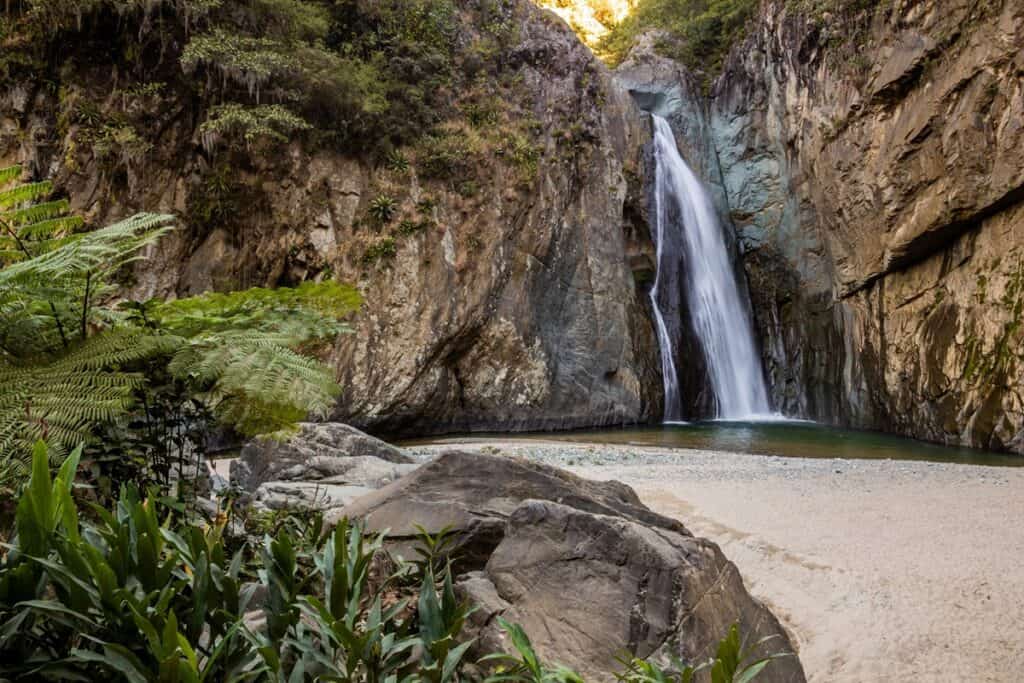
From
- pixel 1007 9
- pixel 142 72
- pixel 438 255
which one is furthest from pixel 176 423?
pixel 1007 9

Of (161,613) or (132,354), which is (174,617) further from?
(132,354)

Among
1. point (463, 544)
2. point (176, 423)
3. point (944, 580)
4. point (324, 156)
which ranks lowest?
point (944, 580)

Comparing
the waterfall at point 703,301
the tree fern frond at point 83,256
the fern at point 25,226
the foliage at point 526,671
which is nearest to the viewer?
the foliage at point 526,671

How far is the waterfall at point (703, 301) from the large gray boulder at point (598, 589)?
16903mm

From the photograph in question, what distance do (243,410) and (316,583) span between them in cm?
62

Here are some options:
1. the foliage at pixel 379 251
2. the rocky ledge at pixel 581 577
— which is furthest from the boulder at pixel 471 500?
the foliage at pixel 379 251

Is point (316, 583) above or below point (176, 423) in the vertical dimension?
below

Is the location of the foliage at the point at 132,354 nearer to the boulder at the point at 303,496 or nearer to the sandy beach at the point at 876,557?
the boulder at the point at 303,496

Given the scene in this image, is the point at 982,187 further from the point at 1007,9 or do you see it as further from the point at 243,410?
the point at 243,410

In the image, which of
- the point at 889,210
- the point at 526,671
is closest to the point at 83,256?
the point at 526,671

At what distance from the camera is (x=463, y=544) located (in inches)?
112

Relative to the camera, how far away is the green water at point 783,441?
35.6 feet

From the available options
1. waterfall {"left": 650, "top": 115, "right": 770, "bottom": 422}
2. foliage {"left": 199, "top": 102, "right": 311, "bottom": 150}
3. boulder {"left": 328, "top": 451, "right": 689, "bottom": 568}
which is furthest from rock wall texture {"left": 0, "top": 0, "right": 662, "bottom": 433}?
boulder {"left": 328, "top": 451, "right": 689, "bottom": 568}

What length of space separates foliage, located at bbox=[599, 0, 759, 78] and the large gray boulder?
24553mm
